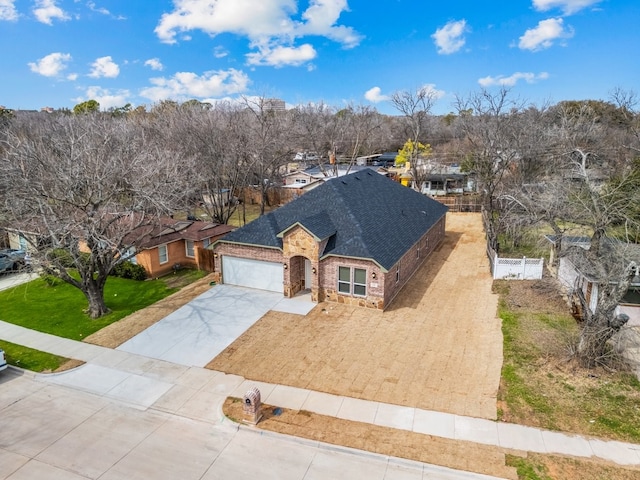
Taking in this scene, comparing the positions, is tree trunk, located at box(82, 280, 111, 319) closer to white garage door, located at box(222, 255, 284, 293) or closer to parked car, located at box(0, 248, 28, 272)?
white garage door, located at box(222, 255, 284, 293)

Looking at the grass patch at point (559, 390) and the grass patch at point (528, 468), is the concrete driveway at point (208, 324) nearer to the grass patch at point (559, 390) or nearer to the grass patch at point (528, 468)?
the grass patch at point (559, 390)

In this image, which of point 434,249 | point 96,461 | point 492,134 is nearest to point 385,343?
point 96,461

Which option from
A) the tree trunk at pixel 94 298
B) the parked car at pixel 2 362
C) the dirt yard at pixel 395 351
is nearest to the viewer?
the dirt yard at pixel 395 351

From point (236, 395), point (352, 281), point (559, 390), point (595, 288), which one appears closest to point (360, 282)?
point (352, 281)

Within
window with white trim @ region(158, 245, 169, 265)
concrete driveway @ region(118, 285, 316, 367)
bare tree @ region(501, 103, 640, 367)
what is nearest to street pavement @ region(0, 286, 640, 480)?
concrete driveway @ region(118, 285, 316, 367)

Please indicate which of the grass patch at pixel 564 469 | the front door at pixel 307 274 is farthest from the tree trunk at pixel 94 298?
the grass patch at pixel 564 469

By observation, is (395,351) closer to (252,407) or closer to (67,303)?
(252,407)

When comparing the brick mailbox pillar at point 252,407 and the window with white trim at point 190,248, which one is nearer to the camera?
the brick mailbox pillar at point 252,407
